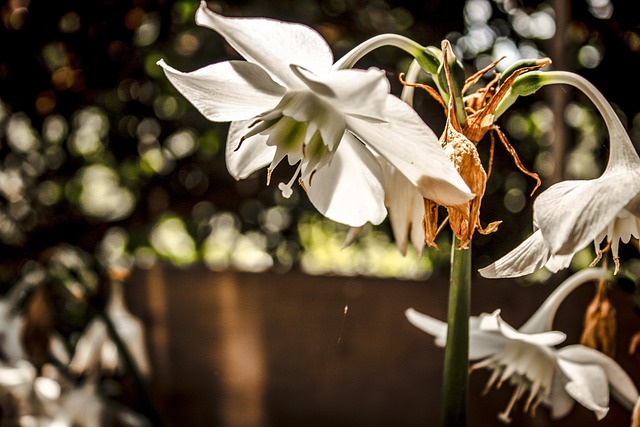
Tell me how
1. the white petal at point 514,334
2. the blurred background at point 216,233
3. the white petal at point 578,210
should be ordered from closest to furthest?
the white petal at point 578,210, the white petal at point 514,334, the blurred background at point 216,233

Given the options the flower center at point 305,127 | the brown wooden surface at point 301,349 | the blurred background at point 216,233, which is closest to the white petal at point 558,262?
the flower center at point 305,127

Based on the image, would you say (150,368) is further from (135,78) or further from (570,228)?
(570,228)

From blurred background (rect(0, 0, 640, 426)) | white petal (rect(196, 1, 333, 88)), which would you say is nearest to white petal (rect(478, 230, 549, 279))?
white petal (rect(196, 1, 333, 88))

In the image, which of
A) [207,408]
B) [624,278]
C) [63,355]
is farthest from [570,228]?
[207,408]

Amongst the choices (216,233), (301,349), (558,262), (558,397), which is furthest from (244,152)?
(216,233)

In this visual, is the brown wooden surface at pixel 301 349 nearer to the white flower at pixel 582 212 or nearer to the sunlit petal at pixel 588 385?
the sunlit petal at pixel 588 385

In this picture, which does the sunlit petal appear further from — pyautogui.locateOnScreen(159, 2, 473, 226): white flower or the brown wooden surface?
the brown wooden surface
